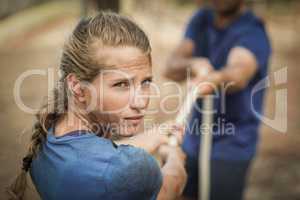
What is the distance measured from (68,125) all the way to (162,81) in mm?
3764

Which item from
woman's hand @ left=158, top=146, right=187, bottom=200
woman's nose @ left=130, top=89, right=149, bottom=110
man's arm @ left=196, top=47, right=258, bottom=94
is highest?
man's arm @ left=196, top=47, right=258, bottom=94

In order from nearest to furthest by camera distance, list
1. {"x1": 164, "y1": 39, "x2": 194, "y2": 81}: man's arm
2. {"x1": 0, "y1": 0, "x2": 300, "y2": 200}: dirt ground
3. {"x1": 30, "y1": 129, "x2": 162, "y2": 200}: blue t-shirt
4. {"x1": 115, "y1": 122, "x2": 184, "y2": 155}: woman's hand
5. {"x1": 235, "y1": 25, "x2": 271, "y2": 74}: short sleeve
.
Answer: {"x1": 30, "y1": 129, "x2": 162, "y2": 200}: blue t-shirt
{"x1": 115, "y1": 122, "x2": 184, "y2": 155}: woman's hand
{"x1": 235, "y1": 25, "x2": 271, "y2": 74}: short sleeve
{"x1": 164, "y1": 39, "x2": 194, "y2": 81}: man's arm
{"x1": 0, "y1": 0, "x2": 300, "y2": 200}: dirt ground

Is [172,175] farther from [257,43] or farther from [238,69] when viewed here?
[257,43]

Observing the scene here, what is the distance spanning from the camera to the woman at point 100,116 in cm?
112

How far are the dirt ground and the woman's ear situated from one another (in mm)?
1051

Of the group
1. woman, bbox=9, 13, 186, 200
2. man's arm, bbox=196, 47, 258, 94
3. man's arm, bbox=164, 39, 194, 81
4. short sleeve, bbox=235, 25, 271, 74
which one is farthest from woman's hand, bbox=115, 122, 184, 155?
man's arm, bbox=164, 39, 194, 81

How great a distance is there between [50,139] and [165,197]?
293mm

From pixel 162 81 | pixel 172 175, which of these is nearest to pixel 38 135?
pixel 172 175

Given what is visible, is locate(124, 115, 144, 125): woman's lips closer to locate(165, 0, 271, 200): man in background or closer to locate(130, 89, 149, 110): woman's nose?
locate(130, 89, 149, 110): woman's nose

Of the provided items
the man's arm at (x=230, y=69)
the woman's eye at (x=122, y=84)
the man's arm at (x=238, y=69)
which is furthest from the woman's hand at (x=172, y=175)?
the man's arm at (x=238, y=69)

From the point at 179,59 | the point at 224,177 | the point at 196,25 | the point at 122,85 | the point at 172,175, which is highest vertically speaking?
the point at 196,25

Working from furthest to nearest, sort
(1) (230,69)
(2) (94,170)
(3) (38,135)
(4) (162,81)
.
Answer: (4) (162,81), (1) (230,69), (3) (38,135), (2) (94,170)

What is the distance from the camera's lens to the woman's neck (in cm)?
119

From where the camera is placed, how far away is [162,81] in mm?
4953
